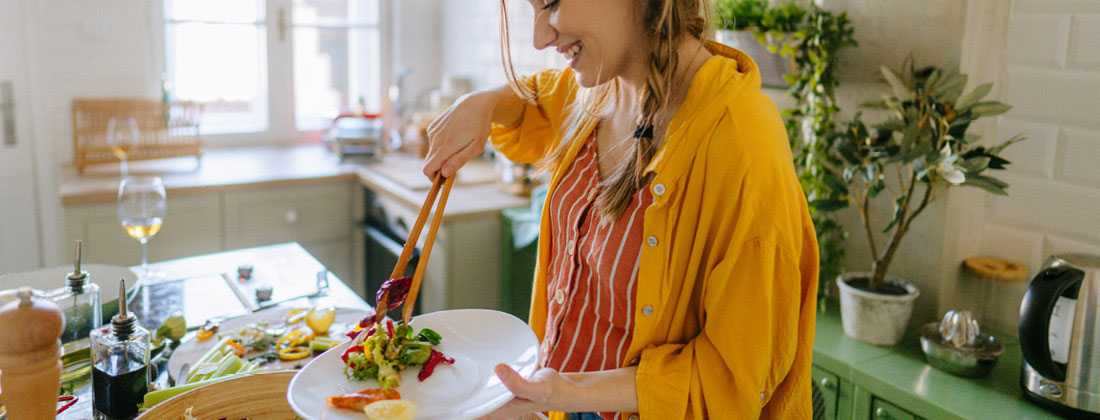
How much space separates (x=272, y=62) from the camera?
366 centimetres

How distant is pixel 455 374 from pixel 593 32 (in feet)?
1.60

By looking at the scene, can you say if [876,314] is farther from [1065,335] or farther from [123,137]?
[123,137]

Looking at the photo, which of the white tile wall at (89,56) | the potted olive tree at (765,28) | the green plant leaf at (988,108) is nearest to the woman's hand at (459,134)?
the potted olive tree at (765,28)

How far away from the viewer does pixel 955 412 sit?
4.47ft

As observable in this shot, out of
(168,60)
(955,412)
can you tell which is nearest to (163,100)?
(168,60)

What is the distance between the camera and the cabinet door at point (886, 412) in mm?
1456

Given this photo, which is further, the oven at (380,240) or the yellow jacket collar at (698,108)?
the oven at (380,240)

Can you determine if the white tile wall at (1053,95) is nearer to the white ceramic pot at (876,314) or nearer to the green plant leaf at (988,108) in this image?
the green plant leaf at (988,108)

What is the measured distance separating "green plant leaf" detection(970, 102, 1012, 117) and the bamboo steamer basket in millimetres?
1263

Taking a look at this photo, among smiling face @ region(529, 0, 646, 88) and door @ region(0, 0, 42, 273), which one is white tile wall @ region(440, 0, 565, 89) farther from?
smiling face @ region(529, 0, 646, 88)

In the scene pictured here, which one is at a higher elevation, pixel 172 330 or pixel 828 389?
pixel 172 330

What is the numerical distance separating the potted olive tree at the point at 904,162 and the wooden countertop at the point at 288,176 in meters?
1.26

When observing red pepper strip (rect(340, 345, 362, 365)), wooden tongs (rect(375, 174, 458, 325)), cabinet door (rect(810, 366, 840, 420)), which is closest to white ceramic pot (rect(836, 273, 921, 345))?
cabinet door (rect(810, 366, 840, 420))

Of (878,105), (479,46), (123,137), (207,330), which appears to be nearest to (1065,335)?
(878,105)
